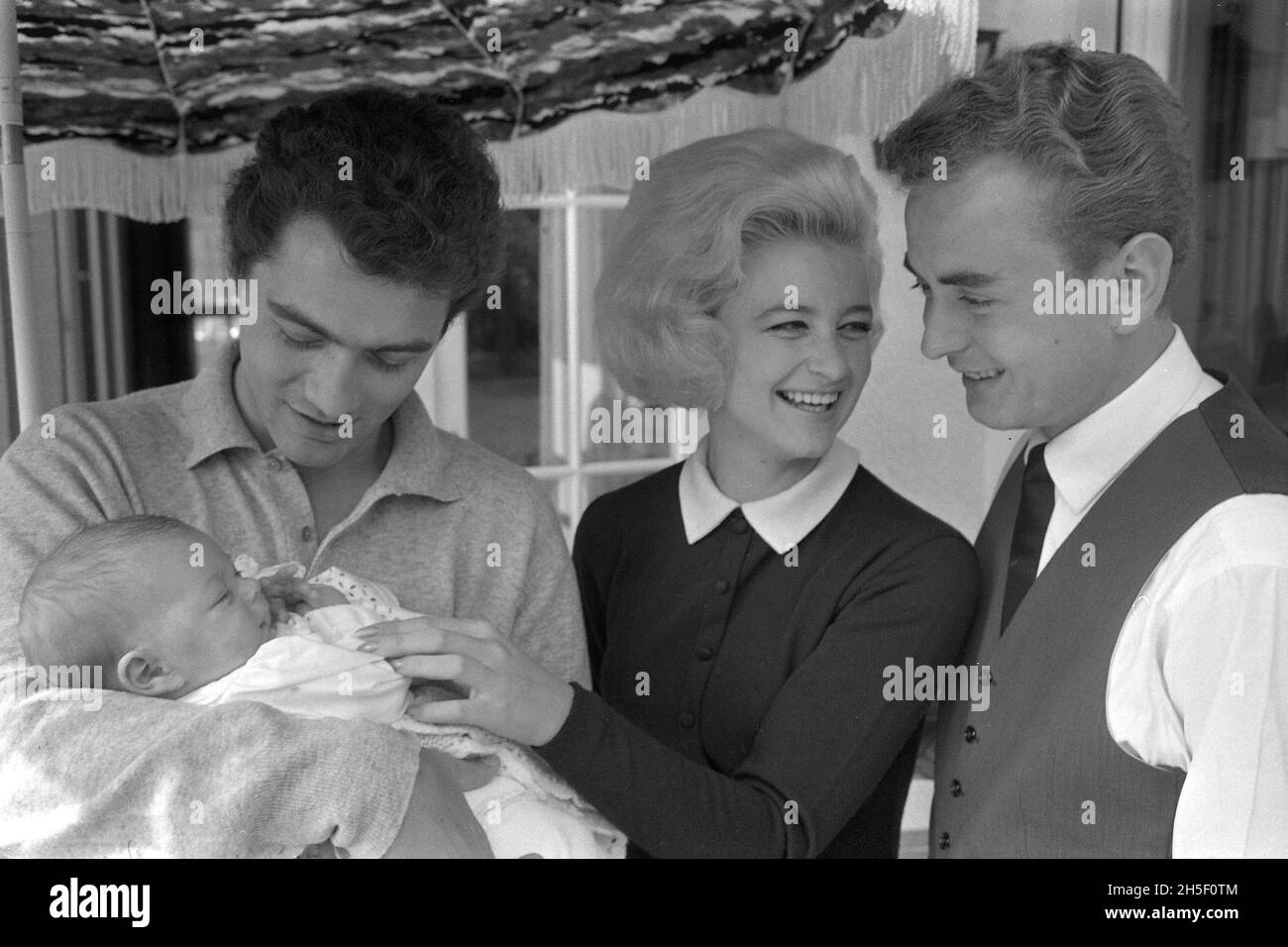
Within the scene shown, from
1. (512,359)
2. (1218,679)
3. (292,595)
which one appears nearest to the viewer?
(1218,679)

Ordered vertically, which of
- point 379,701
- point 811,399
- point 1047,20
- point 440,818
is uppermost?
point 1047,20

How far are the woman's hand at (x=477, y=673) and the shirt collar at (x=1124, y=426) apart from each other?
71 centimetres

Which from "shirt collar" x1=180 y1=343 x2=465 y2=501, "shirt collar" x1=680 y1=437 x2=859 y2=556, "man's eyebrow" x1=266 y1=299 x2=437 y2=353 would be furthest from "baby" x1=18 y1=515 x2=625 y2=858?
"shirt collar" x1=680 y1=437 x2=859 y2=556

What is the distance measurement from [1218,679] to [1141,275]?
1.69 ft

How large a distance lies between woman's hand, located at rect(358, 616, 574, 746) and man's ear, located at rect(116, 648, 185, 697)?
0.79ft

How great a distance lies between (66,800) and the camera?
138 centimetres

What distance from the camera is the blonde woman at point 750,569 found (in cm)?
158

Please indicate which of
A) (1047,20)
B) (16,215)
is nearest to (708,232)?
(16,215)

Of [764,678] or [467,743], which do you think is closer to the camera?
[467,743]

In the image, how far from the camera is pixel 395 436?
1.81 meters

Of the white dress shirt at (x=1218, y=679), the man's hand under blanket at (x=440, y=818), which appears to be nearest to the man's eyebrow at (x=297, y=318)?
the man's hand under blanket at (x=440, y=818)

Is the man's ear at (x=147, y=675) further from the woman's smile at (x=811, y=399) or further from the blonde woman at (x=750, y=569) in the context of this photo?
the woman's smile at (x=811, y=399)

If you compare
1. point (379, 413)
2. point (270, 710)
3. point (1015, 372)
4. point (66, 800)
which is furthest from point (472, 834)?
point (1015, 372)

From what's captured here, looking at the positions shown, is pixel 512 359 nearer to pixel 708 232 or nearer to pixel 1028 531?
pixel 708 232
